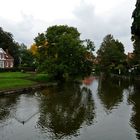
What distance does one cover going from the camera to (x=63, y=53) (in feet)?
239

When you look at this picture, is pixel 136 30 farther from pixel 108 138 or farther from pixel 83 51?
pixel 108 138

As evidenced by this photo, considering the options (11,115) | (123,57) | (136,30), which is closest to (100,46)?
(123,57)

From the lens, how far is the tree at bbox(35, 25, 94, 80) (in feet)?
235

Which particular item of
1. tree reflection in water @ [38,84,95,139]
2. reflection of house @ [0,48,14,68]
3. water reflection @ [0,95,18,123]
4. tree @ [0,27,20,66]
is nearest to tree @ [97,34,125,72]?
tree @ [0,27,20,66]

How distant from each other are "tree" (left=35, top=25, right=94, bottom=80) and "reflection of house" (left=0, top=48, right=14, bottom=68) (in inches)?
1359

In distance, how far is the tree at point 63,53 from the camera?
7169cm

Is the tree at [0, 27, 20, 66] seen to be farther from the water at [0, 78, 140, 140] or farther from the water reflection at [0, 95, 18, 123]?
the water at [0, 78, 140, 140]

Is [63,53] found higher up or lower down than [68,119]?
higher up

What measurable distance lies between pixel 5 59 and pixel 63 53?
42.9 metres

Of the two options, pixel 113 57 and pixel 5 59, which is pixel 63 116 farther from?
pixel 113 57

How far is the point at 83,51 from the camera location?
72.7 meters

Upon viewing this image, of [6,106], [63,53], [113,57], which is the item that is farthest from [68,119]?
[113,57]

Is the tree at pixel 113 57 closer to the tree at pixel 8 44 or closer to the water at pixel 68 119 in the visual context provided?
the tree at pixel 8 44

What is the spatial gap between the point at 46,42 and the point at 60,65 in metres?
9.18
